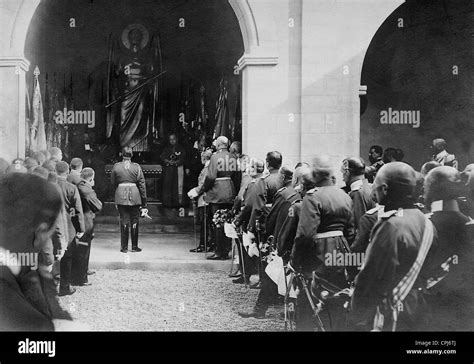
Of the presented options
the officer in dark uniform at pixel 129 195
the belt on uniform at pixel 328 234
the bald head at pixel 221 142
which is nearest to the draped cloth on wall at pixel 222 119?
the bald head at pixel 221 142

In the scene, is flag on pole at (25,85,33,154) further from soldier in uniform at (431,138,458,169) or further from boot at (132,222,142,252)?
soldier in uniform at (431,138,458,169)

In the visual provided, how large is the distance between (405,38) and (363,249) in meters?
6.52

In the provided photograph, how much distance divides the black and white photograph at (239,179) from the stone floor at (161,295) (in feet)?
0.08

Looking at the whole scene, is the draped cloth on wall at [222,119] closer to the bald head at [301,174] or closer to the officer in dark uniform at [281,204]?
the officer in dark uniform at [281,204]

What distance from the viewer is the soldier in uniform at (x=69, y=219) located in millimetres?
5109

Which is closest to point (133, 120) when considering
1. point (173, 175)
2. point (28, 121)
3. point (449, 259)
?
point (173, 175)

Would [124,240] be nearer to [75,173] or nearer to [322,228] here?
[75,173]

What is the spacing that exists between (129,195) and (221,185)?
3.64 ft

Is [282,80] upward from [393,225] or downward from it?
upward

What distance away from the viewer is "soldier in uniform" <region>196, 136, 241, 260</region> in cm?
624

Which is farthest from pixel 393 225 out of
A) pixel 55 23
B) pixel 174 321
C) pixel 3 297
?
pixel 55 23

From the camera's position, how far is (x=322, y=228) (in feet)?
12.2

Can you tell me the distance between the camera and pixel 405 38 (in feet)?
30.0
